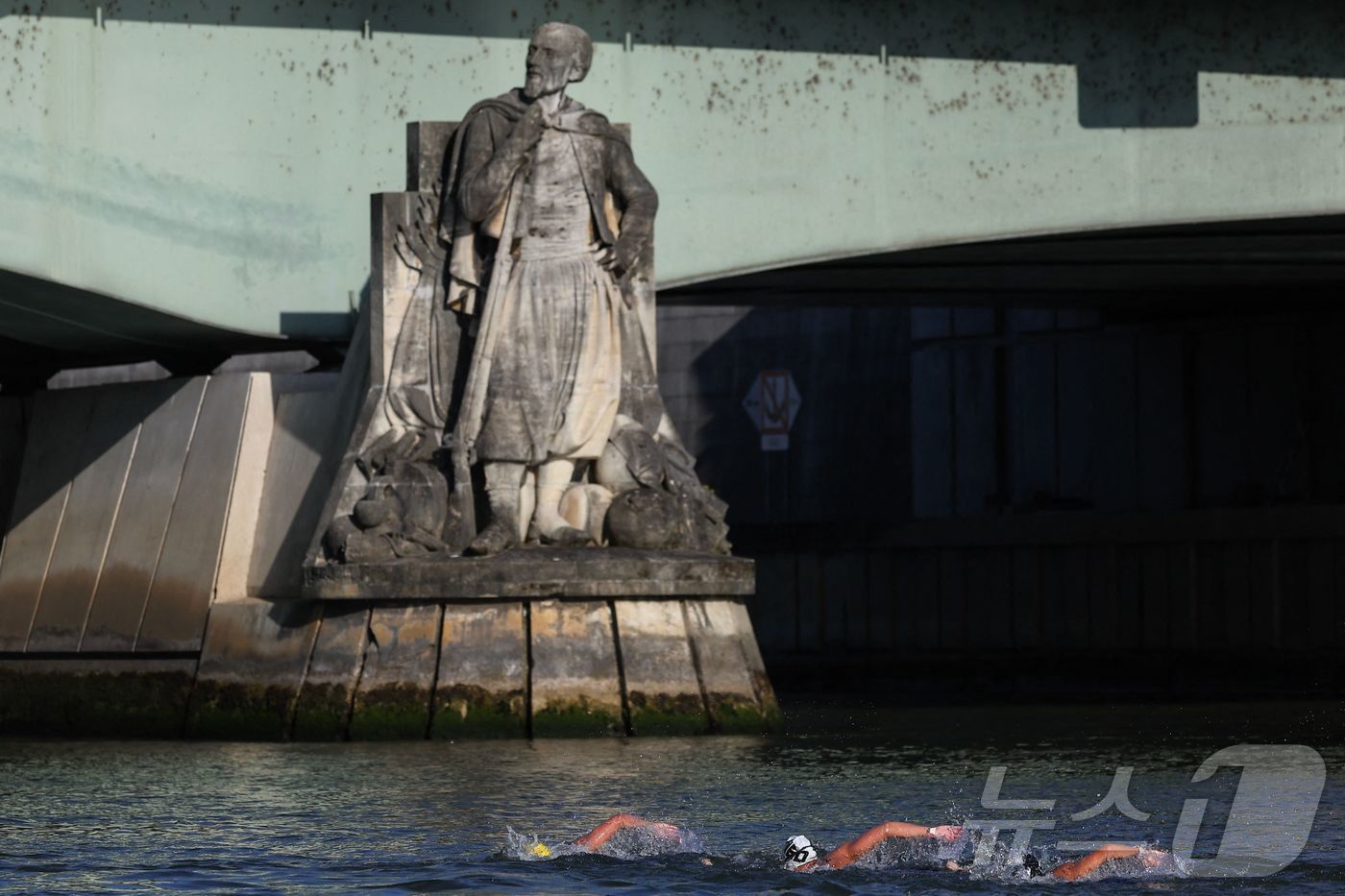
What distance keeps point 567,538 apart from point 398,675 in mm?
1930

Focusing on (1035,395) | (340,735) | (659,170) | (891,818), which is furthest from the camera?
(1035,395)

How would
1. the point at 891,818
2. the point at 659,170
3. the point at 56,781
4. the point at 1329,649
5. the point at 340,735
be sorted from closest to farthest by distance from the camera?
the point at 891,818, the point at 56,781, the point at 340,735, the point at 659,170, the point at 1329,649

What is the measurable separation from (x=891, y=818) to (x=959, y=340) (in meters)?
29.6

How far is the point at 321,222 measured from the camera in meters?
25.5

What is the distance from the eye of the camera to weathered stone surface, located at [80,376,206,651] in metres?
26.6

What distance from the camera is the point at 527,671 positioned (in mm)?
22234

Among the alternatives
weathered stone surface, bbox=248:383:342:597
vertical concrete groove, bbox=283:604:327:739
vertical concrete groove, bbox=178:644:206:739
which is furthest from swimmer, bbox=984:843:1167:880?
vertical concrete groove, bbox=178:644:206:739

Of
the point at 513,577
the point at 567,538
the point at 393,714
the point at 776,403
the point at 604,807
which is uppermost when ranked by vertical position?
the point at 776,403

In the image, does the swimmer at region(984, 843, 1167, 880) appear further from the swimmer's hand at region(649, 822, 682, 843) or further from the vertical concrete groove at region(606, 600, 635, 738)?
the vertical concrete groove at region(606, 600, 635, 738)

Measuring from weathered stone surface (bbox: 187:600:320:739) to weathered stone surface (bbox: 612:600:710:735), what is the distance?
2800mm

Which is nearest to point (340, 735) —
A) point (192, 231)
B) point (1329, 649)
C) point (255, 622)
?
point (255, 622)

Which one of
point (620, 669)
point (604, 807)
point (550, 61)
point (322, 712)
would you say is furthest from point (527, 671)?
point (604, 807)

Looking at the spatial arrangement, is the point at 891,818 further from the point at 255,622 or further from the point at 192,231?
the point at 192,231

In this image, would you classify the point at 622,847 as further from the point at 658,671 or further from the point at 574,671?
the point at 658,671
